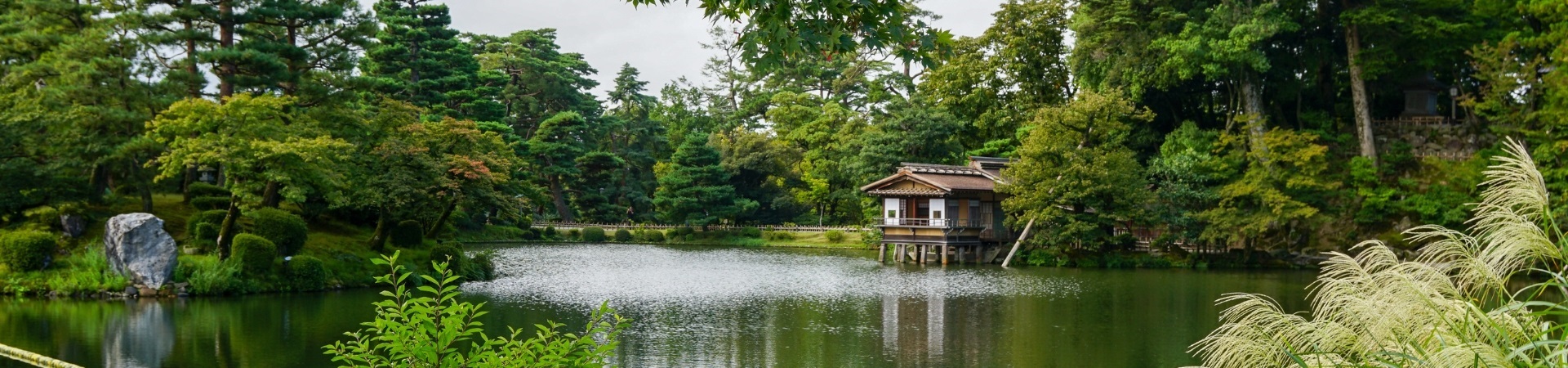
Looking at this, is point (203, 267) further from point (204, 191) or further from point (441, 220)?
point (441, 220)

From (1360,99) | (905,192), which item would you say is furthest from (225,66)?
(1360,99)

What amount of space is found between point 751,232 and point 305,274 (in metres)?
26.0

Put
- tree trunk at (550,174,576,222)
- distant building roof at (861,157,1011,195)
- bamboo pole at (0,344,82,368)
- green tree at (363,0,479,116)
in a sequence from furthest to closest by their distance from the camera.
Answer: tree trunk at (550,174,576,222)
green tree at (363,0,479,116)
distant building roof at (861,157,1011,195)
bamboo pole at (0,344,82,368)


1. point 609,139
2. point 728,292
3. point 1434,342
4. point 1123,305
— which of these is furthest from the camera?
point 609,139

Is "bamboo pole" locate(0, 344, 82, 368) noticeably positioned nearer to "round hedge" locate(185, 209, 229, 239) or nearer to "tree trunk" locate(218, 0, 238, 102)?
"round hedge" locate(185, 209, 229, 239)

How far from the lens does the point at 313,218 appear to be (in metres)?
23.9

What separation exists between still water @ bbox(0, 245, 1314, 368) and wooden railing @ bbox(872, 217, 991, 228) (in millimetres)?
5017

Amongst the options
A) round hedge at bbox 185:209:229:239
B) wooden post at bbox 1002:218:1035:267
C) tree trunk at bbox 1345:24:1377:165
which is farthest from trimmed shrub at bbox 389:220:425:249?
tree trunk at bbox 1345:24:1377:165

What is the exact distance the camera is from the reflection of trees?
1207 cm

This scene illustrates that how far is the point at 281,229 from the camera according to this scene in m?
19.6

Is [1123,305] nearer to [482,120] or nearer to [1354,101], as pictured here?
[1354,101]

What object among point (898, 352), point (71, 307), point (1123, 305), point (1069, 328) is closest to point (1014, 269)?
point (1123, 305)

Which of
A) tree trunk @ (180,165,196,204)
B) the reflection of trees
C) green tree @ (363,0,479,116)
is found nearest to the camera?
the reflection of trees

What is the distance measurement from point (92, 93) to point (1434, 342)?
22.5 meters
